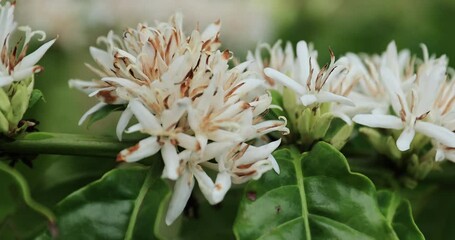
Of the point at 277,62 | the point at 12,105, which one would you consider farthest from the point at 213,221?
the point at 12,105

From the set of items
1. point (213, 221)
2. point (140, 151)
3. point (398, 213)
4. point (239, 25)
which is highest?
point (140, 151)

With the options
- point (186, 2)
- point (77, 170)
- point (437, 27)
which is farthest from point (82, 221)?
point (437, 27)

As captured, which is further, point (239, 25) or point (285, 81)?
point (239, 25)

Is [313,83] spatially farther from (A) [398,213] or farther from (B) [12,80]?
A: (B) [12,80]

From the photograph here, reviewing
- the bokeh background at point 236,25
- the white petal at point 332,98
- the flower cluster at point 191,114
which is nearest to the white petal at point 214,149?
the flower cluster at point 191,114

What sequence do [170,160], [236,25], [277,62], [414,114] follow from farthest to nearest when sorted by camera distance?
[236,25] < [277,62] < [414,114] < [170,160]

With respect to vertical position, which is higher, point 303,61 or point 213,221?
point 303,61

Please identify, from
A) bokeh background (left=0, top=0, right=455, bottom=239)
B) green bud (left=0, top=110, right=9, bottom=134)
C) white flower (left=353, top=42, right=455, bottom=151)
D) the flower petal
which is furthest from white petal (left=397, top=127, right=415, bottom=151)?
bokeh background (left=0, top=0, right=455, bottom=239)

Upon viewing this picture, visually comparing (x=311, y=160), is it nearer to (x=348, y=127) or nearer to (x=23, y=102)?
(x=348, y=127)
